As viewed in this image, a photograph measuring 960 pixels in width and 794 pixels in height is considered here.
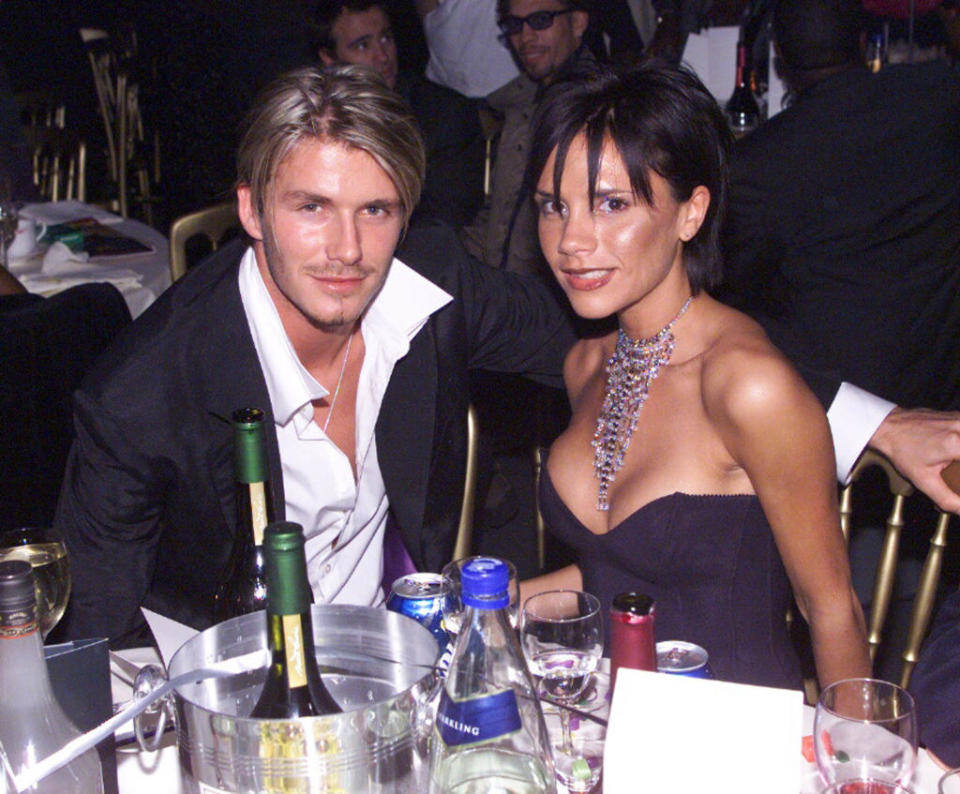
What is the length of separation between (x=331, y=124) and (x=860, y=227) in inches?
75.6

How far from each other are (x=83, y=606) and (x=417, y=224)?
100cm

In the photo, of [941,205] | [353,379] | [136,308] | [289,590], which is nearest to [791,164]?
[941,205]

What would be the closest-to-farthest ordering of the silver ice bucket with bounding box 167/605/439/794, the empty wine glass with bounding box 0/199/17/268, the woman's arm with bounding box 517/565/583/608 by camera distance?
the silver ice bucket with bounding box 167/605/439/794
the woman's arm with bounding box 517/565/583/608
the empty wine glass with bounding box 0/199/17/268

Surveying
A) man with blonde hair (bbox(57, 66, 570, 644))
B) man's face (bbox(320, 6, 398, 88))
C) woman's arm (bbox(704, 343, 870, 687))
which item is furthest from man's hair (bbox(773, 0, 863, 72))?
woman's arm (bbox(704, 343, 870, 687))

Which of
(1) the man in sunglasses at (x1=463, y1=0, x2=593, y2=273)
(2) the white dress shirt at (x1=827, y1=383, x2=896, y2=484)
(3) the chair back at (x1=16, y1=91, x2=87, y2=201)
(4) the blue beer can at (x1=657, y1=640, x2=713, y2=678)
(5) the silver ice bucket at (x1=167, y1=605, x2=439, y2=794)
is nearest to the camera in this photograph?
(5) the silver ice bucket at (x1=167, y1=605, x2=439, y2=794)

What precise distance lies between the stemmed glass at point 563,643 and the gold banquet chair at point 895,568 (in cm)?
77

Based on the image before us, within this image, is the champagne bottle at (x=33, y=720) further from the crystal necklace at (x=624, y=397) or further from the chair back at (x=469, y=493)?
the chair back at (x=469, y=493)

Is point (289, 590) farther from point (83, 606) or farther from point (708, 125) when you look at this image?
point (708, 125)

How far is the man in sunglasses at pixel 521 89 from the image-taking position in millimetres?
4043

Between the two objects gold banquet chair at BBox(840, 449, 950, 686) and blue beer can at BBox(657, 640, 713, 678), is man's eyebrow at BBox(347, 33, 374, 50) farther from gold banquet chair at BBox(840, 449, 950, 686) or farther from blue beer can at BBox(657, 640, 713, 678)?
blue beer can at BBox(657, 640, 713, 678)

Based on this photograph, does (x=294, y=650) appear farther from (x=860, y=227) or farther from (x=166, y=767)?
(x=860, y=227)

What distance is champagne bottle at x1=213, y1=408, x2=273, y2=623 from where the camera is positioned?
44.8 inches

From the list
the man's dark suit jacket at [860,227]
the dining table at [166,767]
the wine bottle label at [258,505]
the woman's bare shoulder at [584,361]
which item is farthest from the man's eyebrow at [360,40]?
the dining table at [166,767]

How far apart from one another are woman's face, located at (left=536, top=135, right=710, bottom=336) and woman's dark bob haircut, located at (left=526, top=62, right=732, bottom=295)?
0.05 feet
